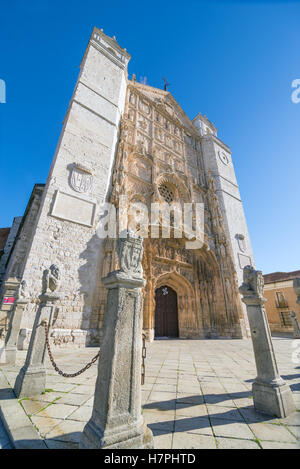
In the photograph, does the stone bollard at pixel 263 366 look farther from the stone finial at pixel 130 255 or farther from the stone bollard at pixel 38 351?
the stone bollard at pixel 38 351

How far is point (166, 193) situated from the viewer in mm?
13125

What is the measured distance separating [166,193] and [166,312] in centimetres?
750

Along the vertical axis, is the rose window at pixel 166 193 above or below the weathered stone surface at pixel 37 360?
above

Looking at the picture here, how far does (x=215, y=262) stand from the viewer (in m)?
12.1

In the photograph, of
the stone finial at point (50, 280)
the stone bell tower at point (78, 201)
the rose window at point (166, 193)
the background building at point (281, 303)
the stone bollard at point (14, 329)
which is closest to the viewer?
the stone finial at point (50, 280)

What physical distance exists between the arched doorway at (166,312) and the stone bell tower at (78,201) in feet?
16.6

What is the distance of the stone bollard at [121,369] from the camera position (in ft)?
5.20

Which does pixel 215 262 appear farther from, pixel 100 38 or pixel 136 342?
pixel 100 38

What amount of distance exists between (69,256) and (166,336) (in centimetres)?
715

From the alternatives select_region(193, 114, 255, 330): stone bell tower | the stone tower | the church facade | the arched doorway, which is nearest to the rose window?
the church facade

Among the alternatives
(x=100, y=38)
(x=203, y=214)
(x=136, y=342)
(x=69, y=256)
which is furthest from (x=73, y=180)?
(x=100, y=38)

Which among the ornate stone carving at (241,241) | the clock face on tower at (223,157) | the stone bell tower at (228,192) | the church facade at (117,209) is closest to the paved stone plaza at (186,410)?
the church facade at (117,209)

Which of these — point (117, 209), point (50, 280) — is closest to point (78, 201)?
point (117, 209)

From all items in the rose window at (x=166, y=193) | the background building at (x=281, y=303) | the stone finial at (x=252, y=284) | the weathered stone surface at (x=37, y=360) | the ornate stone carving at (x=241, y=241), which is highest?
the rose window at (x=166, y=193)
